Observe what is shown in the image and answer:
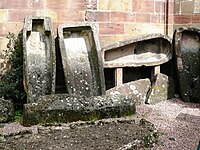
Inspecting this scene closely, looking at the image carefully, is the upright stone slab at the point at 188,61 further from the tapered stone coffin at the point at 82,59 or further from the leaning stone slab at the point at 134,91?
the tapered stone coffin at the point at 82,59

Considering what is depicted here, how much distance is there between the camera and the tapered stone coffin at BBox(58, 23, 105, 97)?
17.4ft

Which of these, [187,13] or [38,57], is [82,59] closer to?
[38,57]

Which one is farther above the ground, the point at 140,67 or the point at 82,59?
the point at 82,59

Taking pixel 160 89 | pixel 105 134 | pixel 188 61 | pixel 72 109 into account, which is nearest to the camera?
pixel 105 134

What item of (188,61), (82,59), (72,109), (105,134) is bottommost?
(105,134)

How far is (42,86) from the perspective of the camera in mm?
5094

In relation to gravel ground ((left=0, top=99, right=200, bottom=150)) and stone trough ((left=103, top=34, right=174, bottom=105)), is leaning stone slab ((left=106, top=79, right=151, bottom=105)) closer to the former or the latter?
stone trough ((left=103, top=34, right=174, bottom=105))

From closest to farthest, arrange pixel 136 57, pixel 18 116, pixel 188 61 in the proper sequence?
pixel 18 116, pixel 188 61, pixel 136 57

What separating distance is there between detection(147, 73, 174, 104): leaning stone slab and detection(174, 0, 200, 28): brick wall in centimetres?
138

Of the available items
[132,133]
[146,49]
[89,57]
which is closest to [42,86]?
[89,57]

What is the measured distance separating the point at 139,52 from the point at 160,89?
916 millimetres

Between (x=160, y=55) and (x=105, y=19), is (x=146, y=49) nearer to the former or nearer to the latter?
(x=160, y=55)

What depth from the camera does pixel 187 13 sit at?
21.9 feet

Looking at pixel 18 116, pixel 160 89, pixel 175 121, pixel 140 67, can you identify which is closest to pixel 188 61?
pixel 160 89
